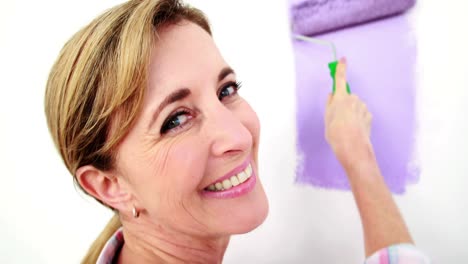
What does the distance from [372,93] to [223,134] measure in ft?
1.15

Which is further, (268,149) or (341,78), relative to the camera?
(268,149)

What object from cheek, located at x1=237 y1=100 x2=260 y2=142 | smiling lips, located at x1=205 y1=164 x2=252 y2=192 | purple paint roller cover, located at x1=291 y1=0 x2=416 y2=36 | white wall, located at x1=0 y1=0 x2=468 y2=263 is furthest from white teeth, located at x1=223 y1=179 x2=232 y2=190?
purple paint roller cover, located at x1=291 y1=0 x2=416 y2=36

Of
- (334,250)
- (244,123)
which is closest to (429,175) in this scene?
(334,250)

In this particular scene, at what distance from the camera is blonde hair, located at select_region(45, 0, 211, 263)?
56cm

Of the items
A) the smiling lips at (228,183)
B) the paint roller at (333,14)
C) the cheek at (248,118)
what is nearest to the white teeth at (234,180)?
the smiling lips at (228,183)

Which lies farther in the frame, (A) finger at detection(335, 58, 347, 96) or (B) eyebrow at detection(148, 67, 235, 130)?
(A) finger at detection(335, 58, 347, 96)

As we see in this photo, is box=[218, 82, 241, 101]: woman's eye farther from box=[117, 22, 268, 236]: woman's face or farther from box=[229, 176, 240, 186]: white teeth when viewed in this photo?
box=[229, 176, 240, 186]: white teeth

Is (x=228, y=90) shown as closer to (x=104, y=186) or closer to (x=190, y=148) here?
(x=190, y=148)

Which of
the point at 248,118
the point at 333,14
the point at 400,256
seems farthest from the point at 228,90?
the point at 400,256

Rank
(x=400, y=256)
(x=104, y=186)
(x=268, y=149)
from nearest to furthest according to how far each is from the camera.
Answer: (x=400, y=256) < (x=104, y=186) < (x=268, y=149)

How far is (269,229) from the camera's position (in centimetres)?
88

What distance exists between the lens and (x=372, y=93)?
0.72 m

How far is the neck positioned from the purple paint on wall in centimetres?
28

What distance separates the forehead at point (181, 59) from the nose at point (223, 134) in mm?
66
